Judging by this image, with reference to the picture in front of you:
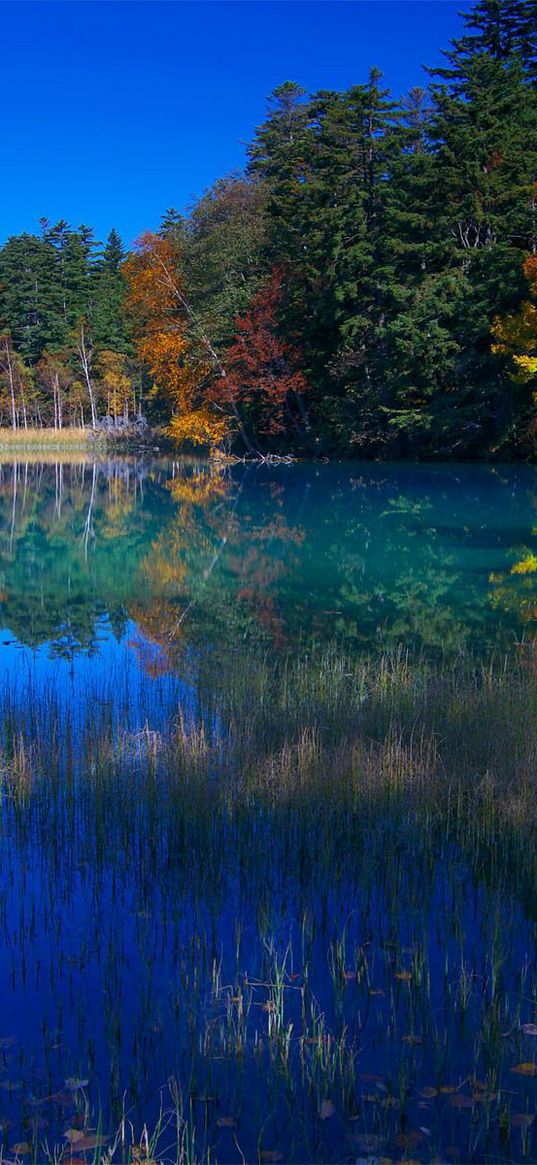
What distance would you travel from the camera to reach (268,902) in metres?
4.14

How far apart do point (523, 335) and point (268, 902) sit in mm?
29215

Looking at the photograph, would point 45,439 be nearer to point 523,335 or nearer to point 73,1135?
point 523,335

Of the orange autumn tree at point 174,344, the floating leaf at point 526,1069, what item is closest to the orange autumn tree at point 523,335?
the orange autumn tree at point 174,344

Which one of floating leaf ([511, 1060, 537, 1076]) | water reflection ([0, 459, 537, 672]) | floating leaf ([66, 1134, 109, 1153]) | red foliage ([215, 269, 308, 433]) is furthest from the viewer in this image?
red foliage ([215, 269, 308, 433])

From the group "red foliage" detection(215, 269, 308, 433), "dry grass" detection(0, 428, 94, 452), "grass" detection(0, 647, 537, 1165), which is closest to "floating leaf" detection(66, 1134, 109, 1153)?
"grass" detection(0, 647, 537, 1165)

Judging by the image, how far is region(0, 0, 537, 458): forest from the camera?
1282 inches

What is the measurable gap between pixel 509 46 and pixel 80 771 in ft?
150

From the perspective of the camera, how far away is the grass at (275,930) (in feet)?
9.50

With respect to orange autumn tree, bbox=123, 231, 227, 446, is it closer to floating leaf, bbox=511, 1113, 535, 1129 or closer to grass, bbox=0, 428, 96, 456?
grass, bbox=0, 428, 96, 456

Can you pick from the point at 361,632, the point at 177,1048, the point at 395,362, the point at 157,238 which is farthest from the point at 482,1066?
the point at 157,238

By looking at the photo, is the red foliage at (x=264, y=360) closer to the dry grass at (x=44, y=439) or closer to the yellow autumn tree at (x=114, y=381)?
the dry grass at (x=44, y=439)

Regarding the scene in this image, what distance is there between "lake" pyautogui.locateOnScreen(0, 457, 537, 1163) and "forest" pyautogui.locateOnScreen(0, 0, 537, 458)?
80.9ft

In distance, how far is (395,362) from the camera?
34.6 meters

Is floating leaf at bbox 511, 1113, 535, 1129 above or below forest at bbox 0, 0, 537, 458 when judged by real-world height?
below
